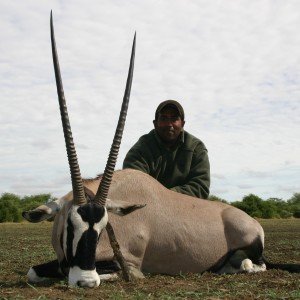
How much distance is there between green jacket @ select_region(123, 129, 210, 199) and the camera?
28.8 feet

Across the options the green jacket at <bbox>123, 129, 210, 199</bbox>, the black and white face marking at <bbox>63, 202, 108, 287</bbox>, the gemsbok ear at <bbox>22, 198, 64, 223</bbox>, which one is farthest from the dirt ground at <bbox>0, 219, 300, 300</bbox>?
the green jacket at <bbox>123, 129, 210, 199</bbox>

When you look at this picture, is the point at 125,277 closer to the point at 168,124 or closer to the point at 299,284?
the point at 299,284

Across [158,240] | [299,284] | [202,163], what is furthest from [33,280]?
[202,163]

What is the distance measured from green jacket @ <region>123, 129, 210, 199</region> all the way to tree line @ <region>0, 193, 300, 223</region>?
41333mm

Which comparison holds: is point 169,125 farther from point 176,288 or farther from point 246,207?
point 246,207

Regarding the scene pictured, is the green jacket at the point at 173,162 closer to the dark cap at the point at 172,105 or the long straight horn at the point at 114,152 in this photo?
the dark cap at the point at 172,105

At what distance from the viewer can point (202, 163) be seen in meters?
8.96

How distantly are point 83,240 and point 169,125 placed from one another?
12.4 ft

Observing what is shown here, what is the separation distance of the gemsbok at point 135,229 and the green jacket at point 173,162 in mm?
973

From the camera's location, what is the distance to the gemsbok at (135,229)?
222 inches

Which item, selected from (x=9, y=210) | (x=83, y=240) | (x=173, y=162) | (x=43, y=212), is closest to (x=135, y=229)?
(x=43, y=212)

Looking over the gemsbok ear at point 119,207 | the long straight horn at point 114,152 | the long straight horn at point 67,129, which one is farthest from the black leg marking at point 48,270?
the long straight horn at point 67,129

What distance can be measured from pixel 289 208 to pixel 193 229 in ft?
185

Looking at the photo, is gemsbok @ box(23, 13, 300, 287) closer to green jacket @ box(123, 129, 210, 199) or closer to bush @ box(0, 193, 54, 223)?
green jacket @ box(123, 129, 210, 199)
